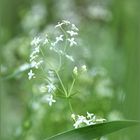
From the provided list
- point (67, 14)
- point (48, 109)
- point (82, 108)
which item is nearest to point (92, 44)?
point (67, 14)

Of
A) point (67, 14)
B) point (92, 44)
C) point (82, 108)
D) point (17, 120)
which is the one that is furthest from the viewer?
point (67, 14)

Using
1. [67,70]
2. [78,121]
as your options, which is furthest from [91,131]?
[67,70]

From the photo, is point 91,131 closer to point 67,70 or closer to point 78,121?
point 78,121

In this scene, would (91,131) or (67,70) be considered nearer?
(91,131)

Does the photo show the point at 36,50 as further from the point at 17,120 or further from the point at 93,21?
the point at 93,21

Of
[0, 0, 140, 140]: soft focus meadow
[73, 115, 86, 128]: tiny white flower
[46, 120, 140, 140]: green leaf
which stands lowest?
[46, 120, 140, 140]: green leaf

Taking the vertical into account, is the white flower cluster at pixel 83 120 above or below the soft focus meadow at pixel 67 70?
below

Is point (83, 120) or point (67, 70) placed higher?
point (67, 70)

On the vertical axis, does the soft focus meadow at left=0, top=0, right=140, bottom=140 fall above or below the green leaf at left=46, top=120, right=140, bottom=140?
above
